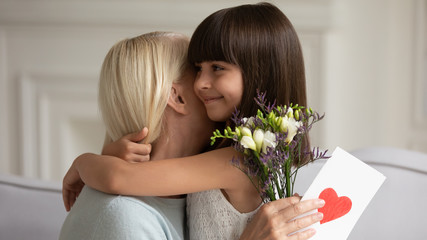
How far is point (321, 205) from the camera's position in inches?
47.2

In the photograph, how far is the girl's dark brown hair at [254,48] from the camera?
132cm

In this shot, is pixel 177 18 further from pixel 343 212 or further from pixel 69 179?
pixel 343 212

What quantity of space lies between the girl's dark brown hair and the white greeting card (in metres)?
0.22

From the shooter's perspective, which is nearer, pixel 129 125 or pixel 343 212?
pixel 343 212

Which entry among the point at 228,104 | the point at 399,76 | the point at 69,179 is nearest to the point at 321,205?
the point at 228,104

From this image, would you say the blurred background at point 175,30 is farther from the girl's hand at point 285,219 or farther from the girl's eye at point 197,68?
the girl's hand at point 285,219

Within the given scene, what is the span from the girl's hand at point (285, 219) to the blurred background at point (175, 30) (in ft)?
6.35

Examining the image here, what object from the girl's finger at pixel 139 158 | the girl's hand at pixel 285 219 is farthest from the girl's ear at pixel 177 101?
the girl's hand at pixel 285 219

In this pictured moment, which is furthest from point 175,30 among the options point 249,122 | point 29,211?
point 249,122

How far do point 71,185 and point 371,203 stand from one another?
2.71ft

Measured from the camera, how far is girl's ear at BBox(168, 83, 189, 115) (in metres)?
1.38

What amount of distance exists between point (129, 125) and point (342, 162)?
0.53 m

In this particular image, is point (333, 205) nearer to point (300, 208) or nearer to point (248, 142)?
point (300, 208)

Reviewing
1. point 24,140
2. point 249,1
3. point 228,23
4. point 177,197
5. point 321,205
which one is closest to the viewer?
point 321,205
